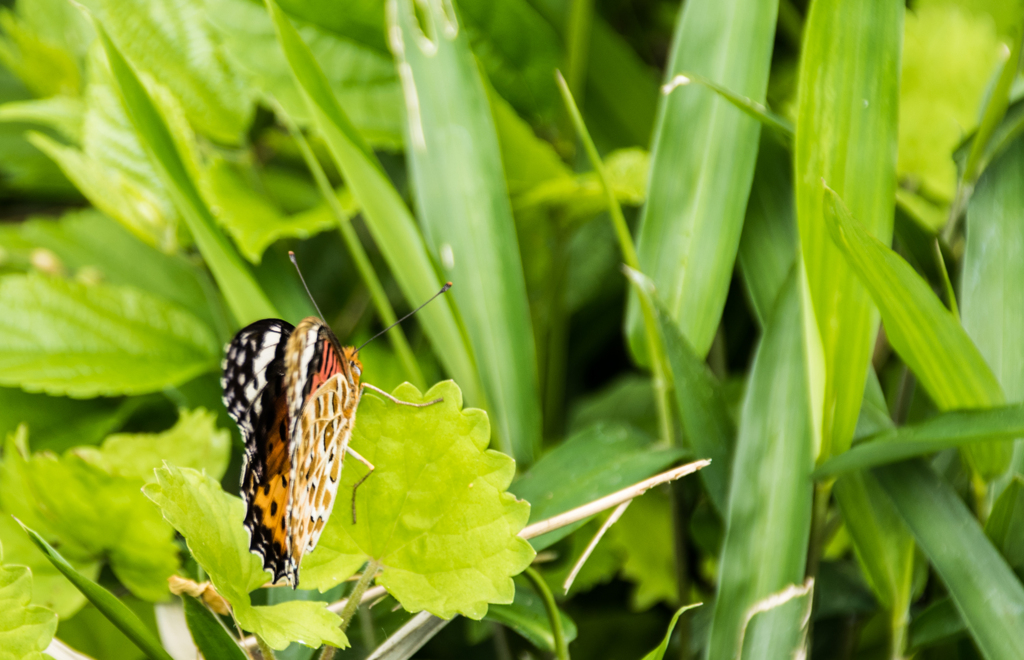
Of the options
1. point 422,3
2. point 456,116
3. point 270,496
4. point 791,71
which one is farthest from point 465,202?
point 791,71

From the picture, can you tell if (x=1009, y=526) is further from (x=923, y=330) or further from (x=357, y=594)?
(x=357, y=594)

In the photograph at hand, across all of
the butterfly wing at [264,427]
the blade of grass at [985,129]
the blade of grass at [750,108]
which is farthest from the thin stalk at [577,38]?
the butterfly wing at [264,427]

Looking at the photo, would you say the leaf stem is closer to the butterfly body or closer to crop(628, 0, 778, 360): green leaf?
the butterfly body

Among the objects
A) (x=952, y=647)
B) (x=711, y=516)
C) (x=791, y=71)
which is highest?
(x=791, y=71)

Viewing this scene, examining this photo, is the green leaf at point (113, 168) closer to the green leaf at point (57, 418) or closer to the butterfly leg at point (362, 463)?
the green leaf at point (57, 418)

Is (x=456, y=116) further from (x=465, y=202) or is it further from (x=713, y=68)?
(x=713, y=68)

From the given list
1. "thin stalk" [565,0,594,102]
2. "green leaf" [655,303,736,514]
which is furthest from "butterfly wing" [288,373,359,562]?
"thin stalk" [565,0,594,102]

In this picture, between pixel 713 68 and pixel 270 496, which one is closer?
pixel 270 496
